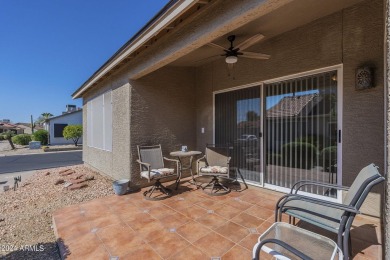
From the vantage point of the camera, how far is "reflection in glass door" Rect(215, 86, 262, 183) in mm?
4332

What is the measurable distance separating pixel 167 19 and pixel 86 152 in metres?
7.07

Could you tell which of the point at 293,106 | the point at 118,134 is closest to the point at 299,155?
the point at 293,106

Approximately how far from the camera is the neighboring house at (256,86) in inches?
108

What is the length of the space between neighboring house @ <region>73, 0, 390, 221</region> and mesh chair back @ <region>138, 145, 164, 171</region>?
0.26 m

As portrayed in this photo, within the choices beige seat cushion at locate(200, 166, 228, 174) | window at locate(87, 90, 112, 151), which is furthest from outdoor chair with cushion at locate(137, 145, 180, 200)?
window at locate(87, 90, 112, 151)

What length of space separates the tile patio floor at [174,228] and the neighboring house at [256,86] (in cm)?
84

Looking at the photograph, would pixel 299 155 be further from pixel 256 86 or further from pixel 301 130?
pixel 256 86

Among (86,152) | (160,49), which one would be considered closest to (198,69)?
(160,49)

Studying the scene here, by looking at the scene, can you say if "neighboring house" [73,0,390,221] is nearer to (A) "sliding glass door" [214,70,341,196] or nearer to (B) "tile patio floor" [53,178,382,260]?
(A) "sliding glass door" [214,70,341,196]

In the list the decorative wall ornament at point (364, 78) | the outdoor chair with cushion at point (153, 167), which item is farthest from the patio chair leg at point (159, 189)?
the decorative wall ornament at point (364, 78)

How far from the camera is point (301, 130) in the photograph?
142 inches

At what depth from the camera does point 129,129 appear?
4457mm

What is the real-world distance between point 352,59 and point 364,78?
42 cm

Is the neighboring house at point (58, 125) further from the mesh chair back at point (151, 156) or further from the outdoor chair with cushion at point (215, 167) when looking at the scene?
the outdoor chair with cushion at point (215, 167)
